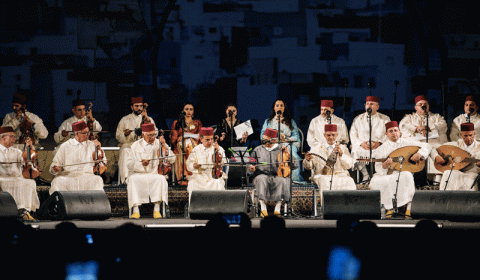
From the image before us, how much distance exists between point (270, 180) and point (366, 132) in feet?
6.61

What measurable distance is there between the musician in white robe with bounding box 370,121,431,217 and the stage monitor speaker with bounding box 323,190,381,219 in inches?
37.9

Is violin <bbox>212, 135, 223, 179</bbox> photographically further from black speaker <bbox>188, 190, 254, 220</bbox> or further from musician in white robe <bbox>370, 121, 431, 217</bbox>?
musician in white robe <bbox>370, 121, 431, 217</bbox>

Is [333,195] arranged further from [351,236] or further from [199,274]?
[199,274]

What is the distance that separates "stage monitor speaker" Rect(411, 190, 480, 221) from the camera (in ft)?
20.4

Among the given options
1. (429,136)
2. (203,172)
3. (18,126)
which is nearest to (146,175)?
(203,172)

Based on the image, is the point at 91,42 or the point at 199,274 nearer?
the point at 199,274

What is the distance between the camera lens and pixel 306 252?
16.0 ft

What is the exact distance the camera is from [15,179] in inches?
320

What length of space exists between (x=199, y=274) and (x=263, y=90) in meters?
6.18

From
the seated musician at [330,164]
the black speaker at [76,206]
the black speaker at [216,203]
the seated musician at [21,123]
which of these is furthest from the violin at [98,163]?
the seated musician at [330,164]

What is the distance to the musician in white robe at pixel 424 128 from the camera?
8.62 meters

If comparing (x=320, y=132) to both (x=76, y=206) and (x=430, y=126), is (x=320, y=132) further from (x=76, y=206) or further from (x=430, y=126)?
(x=76, y=206)

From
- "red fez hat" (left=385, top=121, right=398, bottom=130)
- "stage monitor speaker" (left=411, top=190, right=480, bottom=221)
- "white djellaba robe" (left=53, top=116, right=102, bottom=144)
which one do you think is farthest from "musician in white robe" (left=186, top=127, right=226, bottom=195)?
"stage monitor speaker" (left=411, top=190, right=480, bottom=221)

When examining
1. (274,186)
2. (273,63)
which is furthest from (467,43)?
(274,186)
